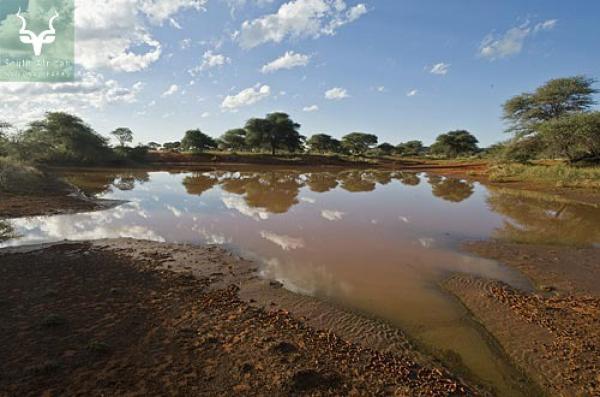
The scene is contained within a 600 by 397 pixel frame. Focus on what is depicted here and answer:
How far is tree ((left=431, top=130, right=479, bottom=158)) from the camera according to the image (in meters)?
77.8

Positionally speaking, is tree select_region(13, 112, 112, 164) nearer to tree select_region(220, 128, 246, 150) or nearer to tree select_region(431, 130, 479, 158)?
tree select_region(220, 128, 246, 150)

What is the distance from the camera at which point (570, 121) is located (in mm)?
27344

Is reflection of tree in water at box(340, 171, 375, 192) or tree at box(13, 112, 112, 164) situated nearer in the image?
→ reflection of tree in water at box(340, 171, 375, 192)

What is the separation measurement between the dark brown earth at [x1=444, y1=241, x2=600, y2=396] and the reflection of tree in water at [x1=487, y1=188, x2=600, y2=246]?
237 centimetres

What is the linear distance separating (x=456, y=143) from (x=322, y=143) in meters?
34.3

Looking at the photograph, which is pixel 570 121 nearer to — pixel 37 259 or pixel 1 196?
pixel 37 259

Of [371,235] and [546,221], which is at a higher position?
[546,221]

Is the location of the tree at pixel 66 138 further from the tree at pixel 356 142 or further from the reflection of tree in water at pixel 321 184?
the tree at pixel 356 142

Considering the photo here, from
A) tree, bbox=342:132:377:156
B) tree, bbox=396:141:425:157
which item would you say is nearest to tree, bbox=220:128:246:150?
tree, bbox=342:132:377:156

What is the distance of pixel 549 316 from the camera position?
5473mm

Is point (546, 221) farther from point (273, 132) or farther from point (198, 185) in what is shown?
point (273, 132)

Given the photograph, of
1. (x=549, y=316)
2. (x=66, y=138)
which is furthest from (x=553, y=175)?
(x=66, y=138)

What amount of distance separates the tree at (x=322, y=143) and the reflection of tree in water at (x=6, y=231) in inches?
2847

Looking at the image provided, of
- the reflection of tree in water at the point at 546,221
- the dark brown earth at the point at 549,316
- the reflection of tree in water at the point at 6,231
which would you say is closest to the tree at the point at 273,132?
the reflection of tree in water at the point at 546,221
